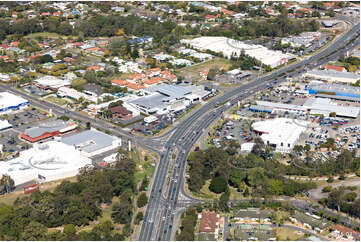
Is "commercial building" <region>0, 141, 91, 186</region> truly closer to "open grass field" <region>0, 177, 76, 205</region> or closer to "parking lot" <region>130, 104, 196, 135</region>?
"open grass field" <region>0, 177, 76, 205</region>

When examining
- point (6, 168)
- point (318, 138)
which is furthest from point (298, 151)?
point (6, 168)

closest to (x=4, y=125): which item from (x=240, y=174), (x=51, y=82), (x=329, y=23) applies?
(x=51, y=82)

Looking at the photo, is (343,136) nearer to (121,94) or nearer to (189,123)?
(189,123)

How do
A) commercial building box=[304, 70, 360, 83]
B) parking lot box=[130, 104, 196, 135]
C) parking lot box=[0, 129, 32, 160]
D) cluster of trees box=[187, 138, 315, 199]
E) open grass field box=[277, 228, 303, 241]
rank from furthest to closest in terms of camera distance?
1. commercial building box=[304, 70, 360, 83]
2. parking lot box=[130, 104, 196, 135]
3. parking lot box=[0, 129, 32, 160]
4. cluster of trees box=[187, 138, 315, 199]
5. open grass field box=[277, 228, 303, 241]

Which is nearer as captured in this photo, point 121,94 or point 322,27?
point 121,94

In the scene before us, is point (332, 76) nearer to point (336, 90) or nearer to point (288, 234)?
point (336, 90)

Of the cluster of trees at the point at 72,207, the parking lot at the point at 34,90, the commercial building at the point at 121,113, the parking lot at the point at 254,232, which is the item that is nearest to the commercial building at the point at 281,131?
the parking lot at the point at 254,232

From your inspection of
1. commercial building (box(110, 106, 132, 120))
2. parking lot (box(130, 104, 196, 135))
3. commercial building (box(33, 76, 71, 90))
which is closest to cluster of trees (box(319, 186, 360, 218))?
parking lot (box(130, 104, 196, 135))
